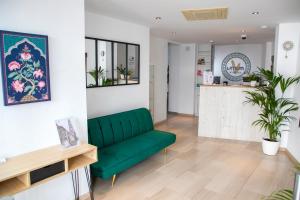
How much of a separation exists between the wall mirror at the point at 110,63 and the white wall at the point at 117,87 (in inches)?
3.9

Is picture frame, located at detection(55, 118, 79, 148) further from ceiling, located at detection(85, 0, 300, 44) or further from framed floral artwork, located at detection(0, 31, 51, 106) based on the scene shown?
ceiling, located at detection(85, 0, 300, 44)

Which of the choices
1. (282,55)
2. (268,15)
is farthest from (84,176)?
(282,55)

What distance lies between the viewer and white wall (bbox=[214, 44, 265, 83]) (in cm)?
762

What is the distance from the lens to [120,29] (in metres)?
4.11

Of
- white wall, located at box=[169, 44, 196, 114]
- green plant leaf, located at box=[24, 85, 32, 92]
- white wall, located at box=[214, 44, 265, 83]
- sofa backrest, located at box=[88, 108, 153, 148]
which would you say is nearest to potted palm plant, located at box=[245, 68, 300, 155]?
sofa backrest, located at box=[88, 108, 153, 148]

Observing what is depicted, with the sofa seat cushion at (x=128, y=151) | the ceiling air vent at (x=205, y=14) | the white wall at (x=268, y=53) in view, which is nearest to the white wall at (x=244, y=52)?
the white wall at (x=268, y=53)

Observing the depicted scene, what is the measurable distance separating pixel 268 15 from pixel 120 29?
2.45 m

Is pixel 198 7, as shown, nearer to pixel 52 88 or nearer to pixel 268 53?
pixel 52 88

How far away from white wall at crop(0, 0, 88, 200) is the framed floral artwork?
0.07 metres

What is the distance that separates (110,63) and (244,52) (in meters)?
5.60

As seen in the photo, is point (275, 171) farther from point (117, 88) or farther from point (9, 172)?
point (9, 172)

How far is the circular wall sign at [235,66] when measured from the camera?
7.90 meters

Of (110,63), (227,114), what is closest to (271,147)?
(227,114)

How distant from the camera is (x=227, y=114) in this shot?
532 cm
